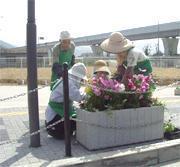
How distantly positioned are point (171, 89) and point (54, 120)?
37.0 feet

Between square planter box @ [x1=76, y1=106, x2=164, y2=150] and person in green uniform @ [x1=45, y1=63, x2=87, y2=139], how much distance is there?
0.26 m

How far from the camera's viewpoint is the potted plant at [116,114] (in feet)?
18.7

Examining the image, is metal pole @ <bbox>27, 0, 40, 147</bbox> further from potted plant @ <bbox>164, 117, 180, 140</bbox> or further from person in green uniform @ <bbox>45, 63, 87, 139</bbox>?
potted plant @ <bbox>164, 117, 180, 140</bbox>

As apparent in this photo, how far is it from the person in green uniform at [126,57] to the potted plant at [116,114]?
0.32 meters

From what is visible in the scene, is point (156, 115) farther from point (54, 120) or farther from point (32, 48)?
point (32, 48)

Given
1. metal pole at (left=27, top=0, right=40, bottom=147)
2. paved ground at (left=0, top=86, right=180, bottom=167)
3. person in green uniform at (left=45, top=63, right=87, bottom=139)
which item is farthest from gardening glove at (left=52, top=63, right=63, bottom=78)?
metal pole at (left=27, top=0, right=40, bottom=147)

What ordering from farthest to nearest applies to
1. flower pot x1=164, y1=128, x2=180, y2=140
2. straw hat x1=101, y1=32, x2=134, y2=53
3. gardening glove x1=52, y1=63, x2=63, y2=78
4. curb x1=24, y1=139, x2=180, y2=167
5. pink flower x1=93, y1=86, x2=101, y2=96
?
gardening glove x1=52, y1=63, x2=63, y2=78 → straw hat x1=101, y1=32, x2=134, y2=53 → flower pot x1=164, y1=128, x2=180, y2=140 → pink flower x1=93, y1=86, x2=101, y2=96 → curb x1=24, y1=139, x2=180, y2=167

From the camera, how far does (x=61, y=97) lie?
20.6 ft

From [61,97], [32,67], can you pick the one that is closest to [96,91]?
[61,97]

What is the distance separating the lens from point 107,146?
228 inches

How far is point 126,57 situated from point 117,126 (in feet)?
3.93

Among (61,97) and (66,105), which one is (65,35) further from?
(66,105)

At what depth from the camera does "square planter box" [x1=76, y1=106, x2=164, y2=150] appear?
18.6 ft

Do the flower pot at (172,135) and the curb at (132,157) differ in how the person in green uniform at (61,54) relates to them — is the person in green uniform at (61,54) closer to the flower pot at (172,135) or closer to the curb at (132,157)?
the flower pot at (172,135)
